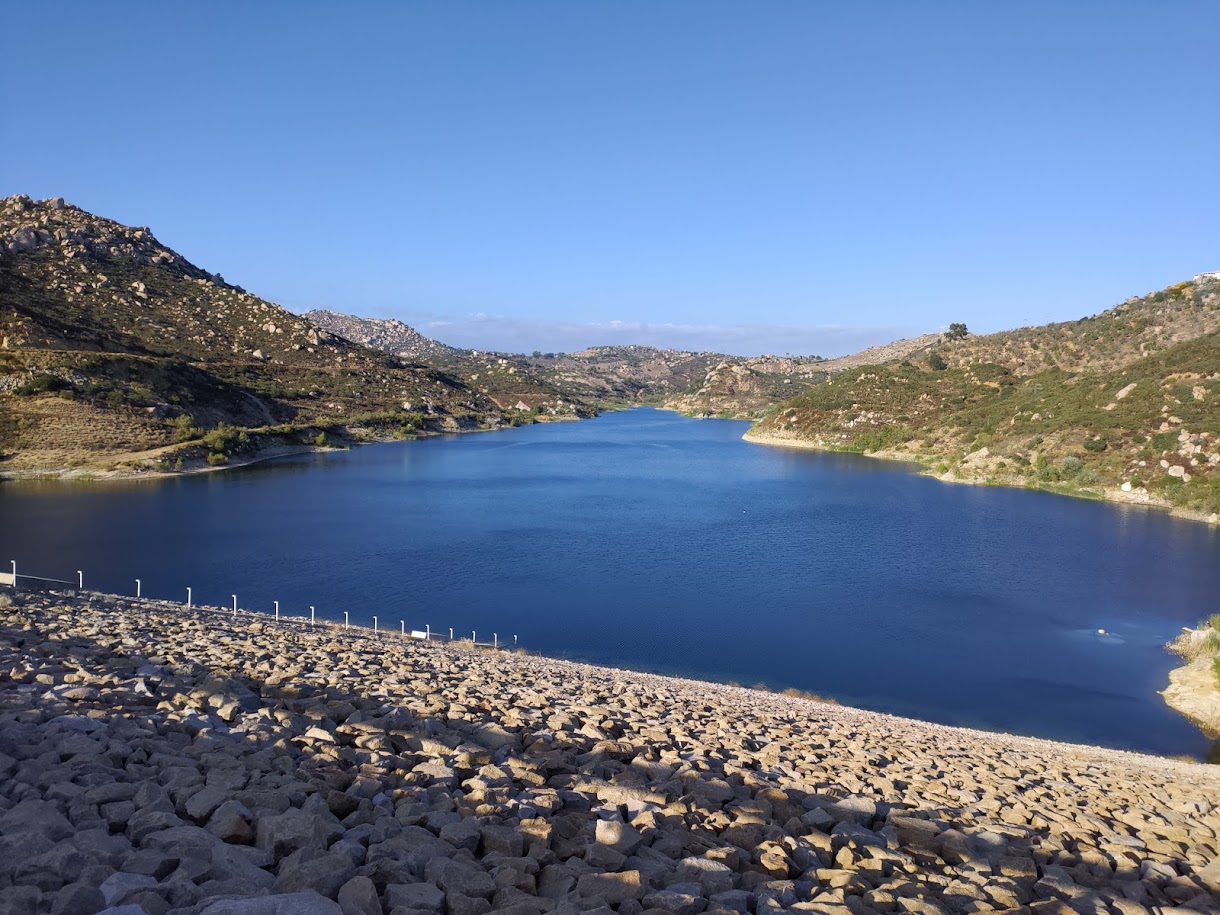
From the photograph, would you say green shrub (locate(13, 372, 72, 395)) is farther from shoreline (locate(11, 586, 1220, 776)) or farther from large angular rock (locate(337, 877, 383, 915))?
large angular rock (locate(337, 877, 383, 915))

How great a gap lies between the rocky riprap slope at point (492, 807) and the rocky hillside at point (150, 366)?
55313mm

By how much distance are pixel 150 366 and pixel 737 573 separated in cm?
6017

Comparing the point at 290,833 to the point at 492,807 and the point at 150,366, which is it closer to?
the point at 492,807

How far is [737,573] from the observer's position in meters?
32.6

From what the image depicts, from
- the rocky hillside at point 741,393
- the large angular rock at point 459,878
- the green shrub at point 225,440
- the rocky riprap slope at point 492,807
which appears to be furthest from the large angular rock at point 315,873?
the rocky hillside at point 741,393

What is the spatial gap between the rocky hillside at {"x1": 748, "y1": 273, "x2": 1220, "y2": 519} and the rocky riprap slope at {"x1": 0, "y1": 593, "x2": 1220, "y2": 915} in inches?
1966

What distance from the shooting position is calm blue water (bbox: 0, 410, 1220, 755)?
22109 mm

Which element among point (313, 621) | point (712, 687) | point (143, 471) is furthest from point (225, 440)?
point (712, 687)

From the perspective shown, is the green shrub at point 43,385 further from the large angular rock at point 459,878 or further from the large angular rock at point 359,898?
the large angular rock at point 359,898

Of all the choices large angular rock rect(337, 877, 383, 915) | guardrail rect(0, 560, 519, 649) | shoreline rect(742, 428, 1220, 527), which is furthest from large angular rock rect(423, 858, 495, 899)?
shoreline rect(742, 428, 1220, 527)

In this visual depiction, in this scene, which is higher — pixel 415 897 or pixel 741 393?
pixel 741 393

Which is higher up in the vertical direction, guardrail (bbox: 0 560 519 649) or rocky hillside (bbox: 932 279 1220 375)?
rocky hillside (bbox: 932 279 1220 375)

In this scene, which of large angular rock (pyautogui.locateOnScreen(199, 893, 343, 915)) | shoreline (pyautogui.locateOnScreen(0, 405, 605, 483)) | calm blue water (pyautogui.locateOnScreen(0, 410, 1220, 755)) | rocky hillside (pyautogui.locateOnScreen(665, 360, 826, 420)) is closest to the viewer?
large angular rock (pyautogui.locateOnScreen(199, 893, 343, 915))

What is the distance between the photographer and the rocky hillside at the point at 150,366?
56812 mm
